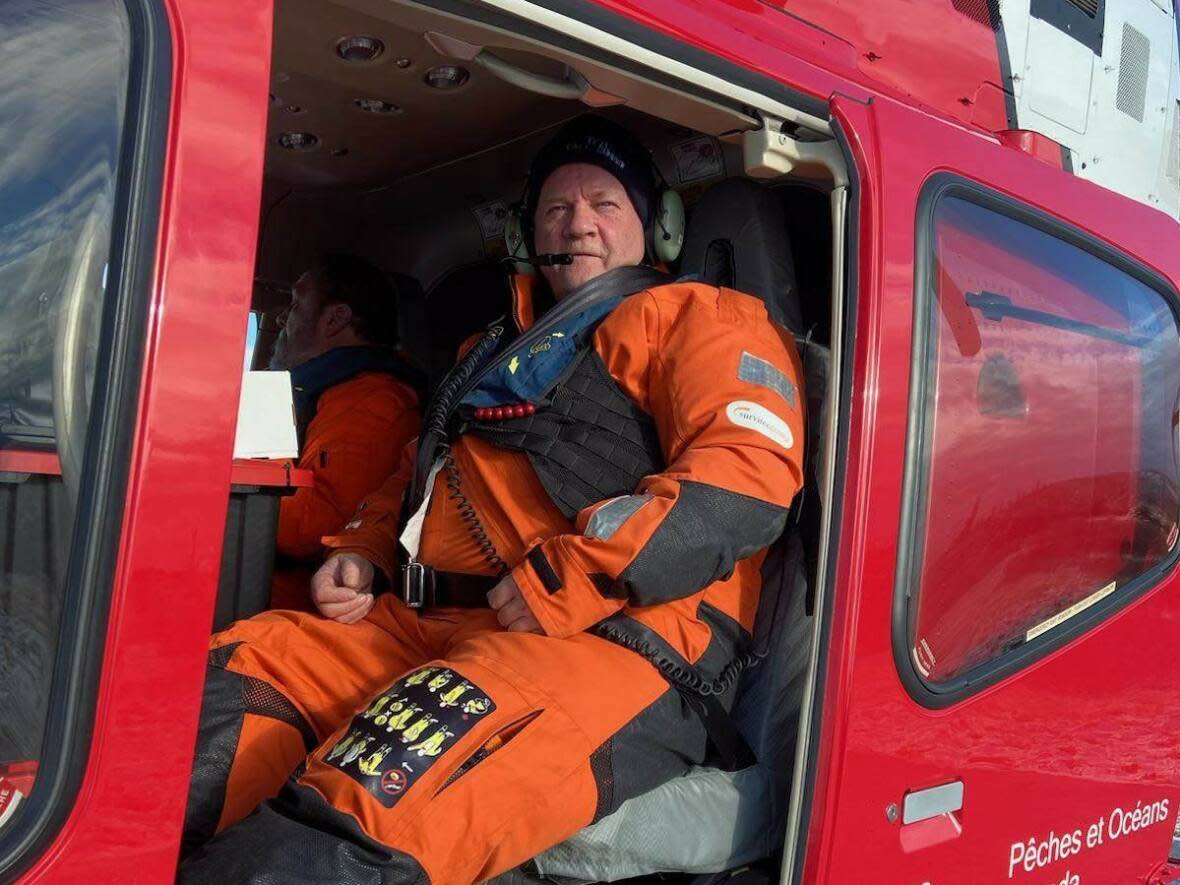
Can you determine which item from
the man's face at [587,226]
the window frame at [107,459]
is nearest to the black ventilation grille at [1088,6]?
the man's face at [587,226]

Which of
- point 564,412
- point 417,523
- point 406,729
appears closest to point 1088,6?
point 564,412

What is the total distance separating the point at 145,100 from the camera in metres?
1.17

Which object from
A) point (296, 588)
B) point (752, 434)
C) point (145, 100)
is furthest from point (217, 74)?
point (296, 588)

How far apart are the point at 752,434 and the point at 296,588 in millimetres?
1316

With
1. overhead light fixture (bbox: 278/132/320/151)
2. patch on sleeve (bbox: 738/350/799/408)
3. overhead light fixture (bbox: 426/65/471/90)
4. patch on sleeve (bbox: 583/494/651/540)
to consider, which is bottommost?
patch on sleeve (bbox: 583/494/651/540)

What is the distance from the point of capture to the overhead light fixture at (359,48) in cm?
230

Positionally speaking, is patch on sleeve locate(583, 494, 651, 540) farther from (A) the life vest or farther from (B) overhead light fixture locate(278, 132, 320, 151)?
(B) overhead light fixture locate(278, 132, 320, 151)

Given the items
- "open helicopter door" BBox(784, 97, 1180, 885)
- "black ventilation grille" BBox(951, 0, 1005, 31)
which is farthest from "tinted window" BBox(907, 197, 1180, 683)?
"black ventilation grille" BBox(951, 0, 1005, 31)

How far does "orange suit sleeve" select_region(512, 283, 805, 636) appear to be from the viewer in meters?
1.77

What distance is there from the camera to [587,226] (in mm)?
2406

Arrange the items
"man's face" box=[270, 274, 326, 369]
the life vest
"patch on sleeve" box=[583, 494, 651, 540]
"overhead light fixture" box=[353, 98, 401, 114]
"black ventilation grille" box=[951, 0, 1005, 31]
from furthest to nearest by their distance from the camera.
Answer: "man's face" box=[270, 274, 326, 369] → "overhead light fixture" box=[353, 98, 401, 114] → "black ventilation grille" box=[951, 0, 1005, 31] → the life vest → "patch on sleeve" box=[583, 494, 651, 540]

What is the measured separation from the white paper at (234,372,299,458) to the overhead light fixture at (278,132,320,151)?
118cm

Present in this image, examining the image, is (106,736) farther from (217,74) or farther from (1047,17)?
(1047,17)

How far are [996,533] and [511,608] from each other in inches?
33.9
